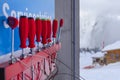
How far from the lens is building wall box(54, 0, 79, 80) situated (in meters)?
1.83

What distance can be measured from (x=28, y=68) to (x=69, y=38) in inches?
51.8

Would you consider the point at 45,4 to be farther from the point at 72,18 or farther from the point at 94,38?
the point at 94,38

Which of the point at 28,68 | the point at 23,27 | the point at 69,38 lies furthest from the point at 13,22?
the point at 69,38

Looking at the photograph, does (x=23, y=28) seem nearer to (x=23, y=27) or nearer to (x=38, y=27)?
(x=23, y=27)

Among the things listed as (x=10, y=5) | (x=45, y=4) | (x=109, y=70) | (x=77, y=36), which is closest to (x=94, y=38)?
(x=109, y=70)

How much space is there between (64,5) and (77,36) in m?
0.26

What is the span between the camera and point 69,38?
1955 millimetres

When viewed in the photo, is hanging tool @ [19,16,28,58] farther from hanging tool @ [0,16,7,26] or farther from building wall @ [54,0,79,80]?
building wall @ [54,0,79,80]

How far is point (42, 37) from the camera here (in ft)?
2.60

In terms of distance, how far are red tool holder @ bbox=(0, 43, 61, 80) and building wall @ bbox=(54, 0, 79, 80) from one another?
0.87 m

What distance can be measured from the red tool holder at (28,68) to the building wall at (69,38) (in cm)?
87

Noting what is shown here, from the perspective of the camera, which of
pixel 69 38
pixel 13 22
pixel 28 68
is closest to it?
pixel 13 22

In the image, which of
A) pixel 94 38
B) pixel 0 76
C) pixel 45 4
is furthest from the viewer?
pixel 94 38

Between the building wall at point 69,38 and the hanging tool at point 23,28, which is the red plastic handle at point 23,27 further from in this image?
the building wall at point 69,38
